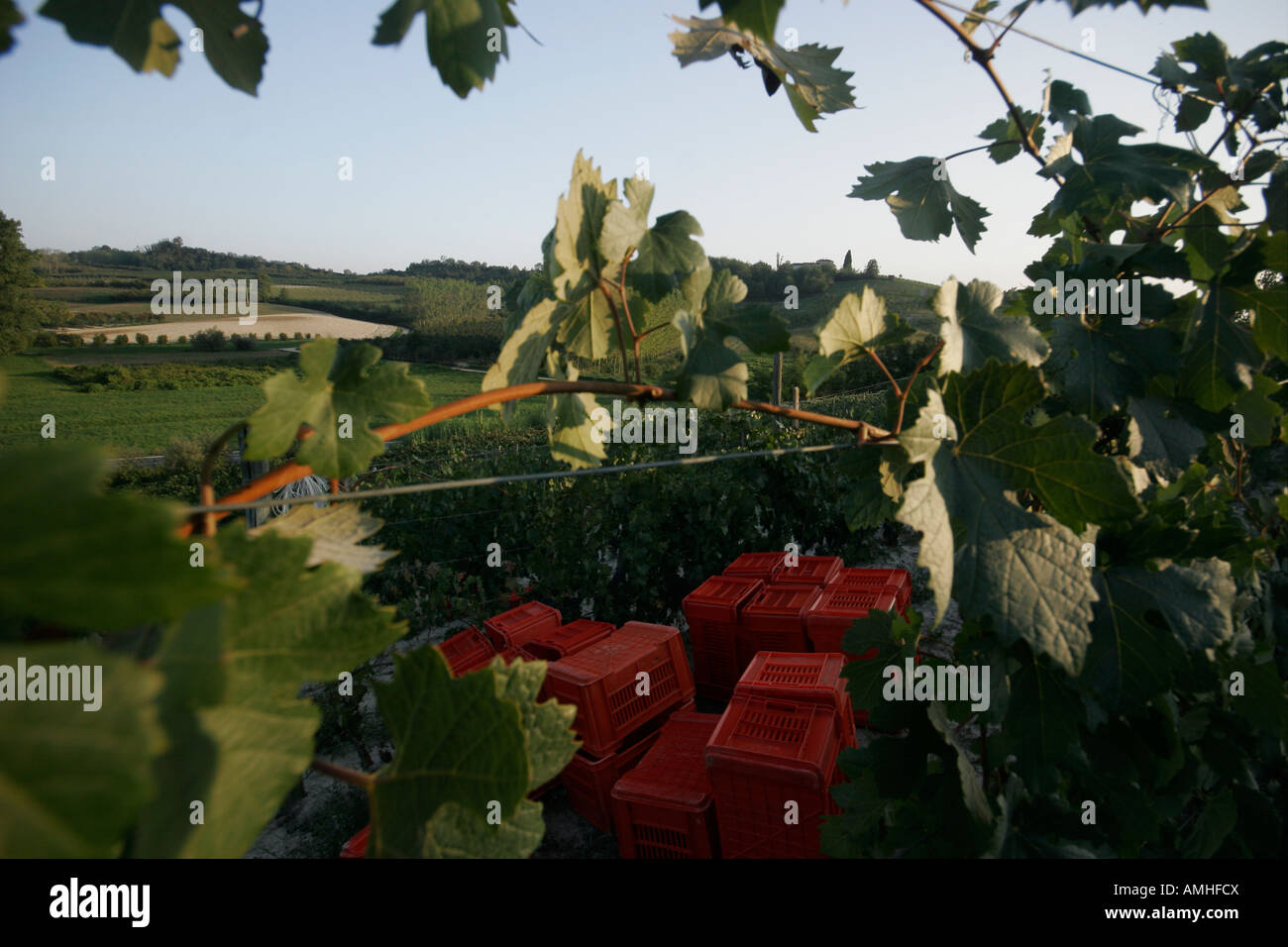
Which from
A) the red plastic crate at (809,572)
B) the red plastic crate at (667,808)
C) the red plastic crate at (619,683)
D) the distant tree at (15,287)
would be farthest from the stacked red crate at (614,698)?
the distant tree at (15,287)

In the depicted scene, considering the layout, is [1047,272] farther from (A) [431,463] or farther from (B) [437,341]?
Answer: (B) [437,341]

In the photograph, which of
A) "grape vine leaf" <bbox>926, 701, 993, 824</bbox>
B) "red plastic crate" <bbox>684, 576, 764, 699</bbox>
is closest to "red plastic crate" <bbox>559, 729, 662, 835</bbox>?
"red plastic crate" <bbox>684, 576, 764, 699</bbox>

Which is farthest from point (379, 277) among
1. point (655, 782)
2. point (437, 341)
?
point (655, 782)

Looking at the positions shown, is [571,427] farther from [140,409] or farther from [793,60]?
[140,409]

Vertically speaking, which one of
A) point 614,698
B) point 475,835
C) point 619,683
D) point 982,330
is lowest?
point 614,698

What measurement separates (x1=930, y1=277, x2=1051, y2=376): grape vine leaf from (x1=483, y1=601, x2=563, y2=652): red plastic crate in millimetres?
3842

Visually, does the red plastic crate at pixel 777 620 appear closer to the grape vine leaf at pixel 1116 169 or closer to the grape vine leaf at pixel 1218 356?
the grape vine leaf at pixel 1218 356

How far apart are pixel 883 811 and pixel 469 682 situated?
1625 mm

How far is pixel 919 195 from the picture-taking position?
1.87 m

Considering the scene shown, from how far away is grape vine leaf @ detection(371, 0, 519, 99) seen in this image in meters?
0.83

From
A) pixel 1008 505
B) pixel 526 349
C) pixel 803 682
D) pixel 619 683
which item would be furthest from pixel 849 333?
pixel 619 683

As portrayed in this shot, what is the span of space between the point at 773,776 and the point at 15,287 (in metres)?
37.2

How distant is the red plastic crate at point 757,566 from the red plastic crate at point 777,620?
15.1 inches

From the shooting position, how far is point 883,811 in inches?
71.4
